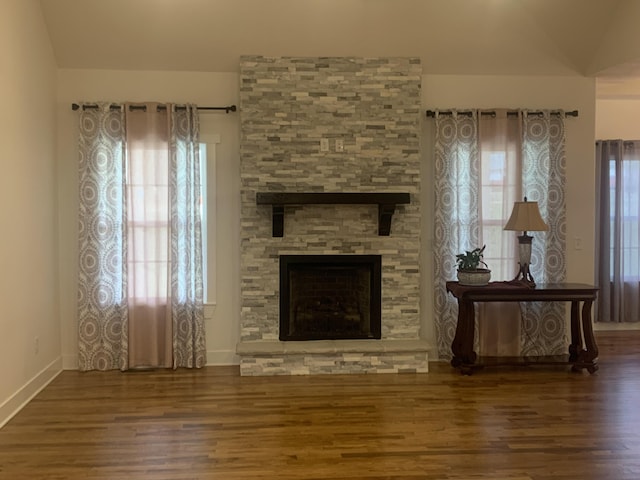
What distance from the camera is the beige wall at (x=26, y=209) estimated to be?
357 centimetres

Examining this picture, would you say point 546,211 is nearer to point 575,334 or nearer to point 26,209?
point 575,334

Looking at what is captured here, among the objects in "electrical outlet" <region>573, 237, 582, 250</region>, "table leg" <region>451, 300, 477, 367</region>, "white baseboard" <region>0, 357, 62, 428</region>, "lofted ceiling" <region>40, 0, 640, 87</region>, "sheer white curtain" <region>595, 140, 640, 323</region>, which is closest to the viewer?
"white baseboard" <region>0, 357, 62, 428</region>

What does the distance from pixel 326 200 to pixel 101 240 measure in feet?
6.55

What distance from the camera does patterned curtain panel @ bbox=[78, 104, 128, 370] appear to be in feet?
15.1

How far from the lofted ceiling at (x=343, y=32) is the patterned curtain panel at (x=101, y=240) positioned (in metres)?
0.61

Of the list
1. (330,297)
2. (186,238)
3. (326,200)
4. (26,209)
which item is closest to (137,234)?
(186,238)

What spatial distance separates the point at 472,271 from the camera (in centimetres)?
452

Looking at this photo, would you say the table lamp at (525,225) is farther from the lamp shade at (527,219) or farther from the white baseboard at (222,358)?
the white baseboard at (222,358)

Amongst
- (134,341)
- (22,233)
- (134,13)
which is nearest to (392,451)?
(134,341)

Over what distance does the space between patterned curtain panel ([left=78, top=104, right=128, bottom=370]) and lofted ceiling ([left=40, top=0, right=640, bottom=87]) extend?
0.61m

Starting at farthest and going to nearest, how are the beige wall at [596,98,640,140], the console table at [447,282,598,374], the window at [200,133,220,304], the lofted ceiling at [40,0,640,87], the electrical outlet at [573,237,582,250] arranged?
the beige wall at [596,98,640,140]
the electrical outlet at [573,237,582,250]
the window at [200,133,220,304]
the console table at [447,282,598,374]
the lofted ceiling at [40,0,640,87]

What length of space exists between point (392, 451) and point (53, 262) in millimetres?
3252

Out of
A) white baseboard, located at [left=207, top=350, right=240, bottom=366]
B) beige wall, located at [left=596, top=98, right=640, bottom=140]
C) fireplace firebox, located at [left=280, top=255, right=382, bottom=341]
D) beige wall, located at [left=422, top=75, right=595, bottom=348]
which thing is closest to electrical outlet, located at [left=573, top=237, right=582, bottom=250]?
beige wall, located at [left=422, top=75, right=595, bottom=348]

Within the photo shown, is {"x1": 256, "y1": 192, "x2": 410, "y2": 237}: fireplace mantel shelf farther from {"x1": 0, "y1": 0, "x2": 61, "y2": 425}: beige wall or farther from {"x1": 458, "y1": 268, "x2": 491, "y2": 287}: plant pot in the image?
{"x1": 0, "y1": 0, "x2": 61, "y2": 425}: beige wall
